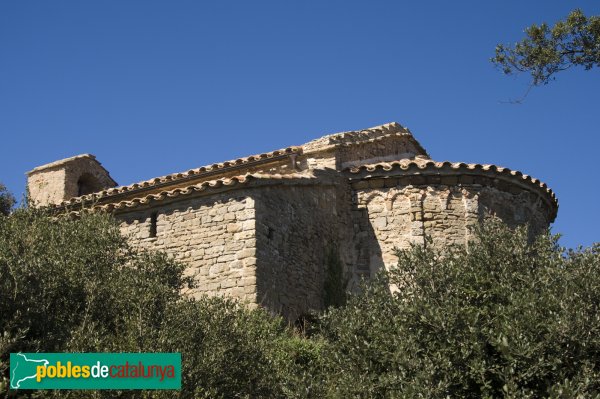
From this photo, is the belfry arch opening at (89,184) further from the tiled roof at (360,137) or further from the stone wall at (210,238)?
the tiled roof at (360,137)

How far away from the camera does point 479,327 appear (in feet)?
27.2

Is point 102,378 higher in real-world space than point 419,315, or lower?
lower

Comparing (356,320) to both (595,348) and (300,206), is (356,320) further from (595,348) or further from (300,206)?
(300,206)

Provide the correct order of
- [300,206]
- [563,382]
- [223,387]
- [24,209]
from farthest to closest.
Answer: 1. [300,206]
2. [24,209]
3. [223,387]
4. [563,382]

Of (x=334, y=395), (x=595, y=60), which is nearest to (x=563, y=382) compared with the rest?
(x=334, y=395)

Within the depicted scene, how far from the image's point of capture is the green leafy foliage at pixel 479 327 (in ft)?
25.7

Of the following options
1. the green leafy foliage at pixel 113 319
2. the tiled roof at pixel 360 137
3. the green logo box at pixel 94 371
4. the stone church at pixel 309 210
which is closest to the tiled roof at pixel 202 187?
the stone church at pixel 309 210

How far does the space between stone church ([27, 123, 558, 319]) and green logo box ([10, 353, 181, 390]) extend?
16.9 feet

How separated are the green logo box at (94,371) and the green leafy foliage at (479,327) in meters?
1.94

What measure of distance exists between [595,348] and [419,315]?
1855 millimetres

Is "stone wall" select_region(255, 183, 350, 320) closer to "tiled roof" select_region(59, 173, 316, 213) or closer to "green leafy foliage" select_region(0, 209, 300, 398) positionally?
"tiled roof" select_region(59, 173, 316, 213)

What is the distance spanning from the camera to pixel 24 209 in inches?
500

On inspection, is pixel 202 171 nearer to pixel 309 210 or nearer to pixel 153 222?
pixel 153 222

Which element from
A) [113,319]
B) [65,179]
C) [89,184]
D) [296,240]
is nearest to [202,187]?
[296,240]
